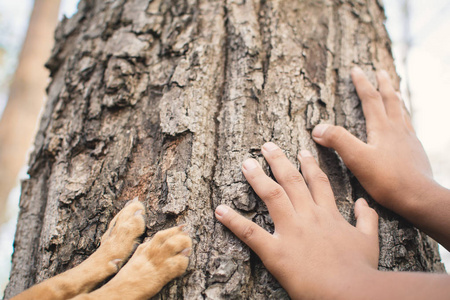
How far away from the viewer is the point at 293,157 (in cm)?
126

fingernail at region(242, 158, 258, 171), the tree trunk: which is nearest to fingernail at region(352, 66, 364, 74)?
fingernail at region(242, 158, 258, 171)

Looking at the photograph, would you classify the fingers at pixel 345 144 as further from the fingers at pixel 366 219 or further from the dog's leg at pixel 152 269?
the dog's leg at pixel 152 269

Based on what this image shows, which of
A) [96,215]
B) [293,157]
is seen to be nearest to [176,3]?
[293,157]

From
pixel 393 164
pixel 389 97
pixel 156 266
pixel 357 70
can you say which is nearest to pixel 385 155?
pixel 393 164

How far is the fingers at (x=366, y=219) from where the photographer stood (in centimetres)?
110

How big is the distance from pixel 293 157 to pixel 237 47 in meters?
0.67

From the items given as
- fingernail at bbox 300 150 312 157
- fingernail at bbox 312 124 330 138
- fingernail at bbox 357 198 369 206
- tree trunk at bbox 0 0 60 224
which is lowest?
fingernail at bbox 357 198 369 206

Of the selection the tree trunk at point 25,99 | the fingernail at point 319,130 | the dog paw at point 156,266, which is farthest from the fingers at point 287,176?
the tree trunk at point 25,99

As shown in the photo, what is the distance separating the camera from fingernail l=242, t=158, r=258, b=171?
1.16 meters

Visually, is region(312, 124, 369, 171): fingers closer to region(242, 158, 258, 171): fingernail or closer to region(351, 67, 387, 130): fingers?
region(351, 67, 387, 130): fingers

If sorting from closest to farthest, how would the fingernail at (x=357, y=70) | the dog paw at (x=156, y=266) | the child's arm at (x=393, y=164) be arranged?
the dog paw at (x=156, y=266)
the child's arm at (x=393, y=164)
the fingernail at (x=357, y=70)

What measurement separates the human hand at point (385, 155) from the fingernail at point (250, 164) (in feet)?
1.18

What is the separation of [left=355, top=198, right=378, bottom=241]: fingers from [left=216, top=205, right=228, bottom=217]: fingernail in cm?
55

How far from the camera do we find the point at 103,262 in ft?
3.69
